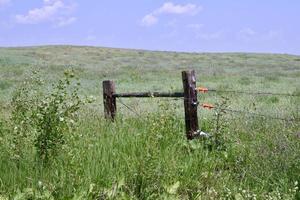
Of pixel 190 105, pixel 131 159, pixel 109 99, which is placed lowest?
pixel 131 159

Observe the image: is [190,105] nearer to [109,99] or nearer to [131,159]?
[131,159]

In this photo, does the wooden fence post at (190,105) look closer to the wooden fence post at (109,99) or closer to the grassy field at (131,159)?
the grassy field at (131,159)

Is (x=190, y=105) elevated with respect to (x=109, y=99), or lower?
elevated

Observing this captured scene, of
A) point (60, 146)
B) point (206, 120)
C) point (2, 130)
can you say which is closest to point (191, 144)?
point (206, 120)

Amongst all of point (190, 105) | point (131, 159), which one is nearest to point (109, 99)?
point (190, 105)

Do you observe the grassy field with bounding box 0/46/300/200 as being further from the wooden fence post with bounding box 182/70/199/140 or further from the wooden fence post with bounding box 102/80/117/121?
the wooden fence post with bounding box 102/80/117/121

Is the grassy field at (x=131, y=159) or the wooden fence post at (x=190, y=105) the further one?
the wooden fence post at (x=190, y=105)

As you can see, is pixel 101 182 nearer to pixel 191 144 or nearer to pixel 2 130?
pixel 191 144

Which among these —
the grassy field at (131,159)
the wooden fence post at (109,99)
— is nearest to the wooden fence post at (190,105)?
the grassy field at (131,159)

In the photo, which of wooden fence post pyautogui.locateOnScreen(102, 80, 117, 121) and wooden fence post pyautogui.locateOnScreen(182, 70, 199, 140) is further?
wooden fence post pyautogui.locateOnScreen(102, 80, 117, 121)

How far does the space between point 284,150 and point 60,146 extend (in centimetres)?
302

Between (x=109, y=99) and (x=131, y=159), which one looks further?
(x=109, y=99)

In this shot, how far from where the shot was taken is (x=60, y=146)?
689 cm

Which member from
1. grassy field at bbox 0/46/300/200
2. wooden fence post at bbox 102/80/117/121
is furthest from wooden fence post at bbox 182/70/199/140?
wooden fence post at bbox 102/80/117/121
